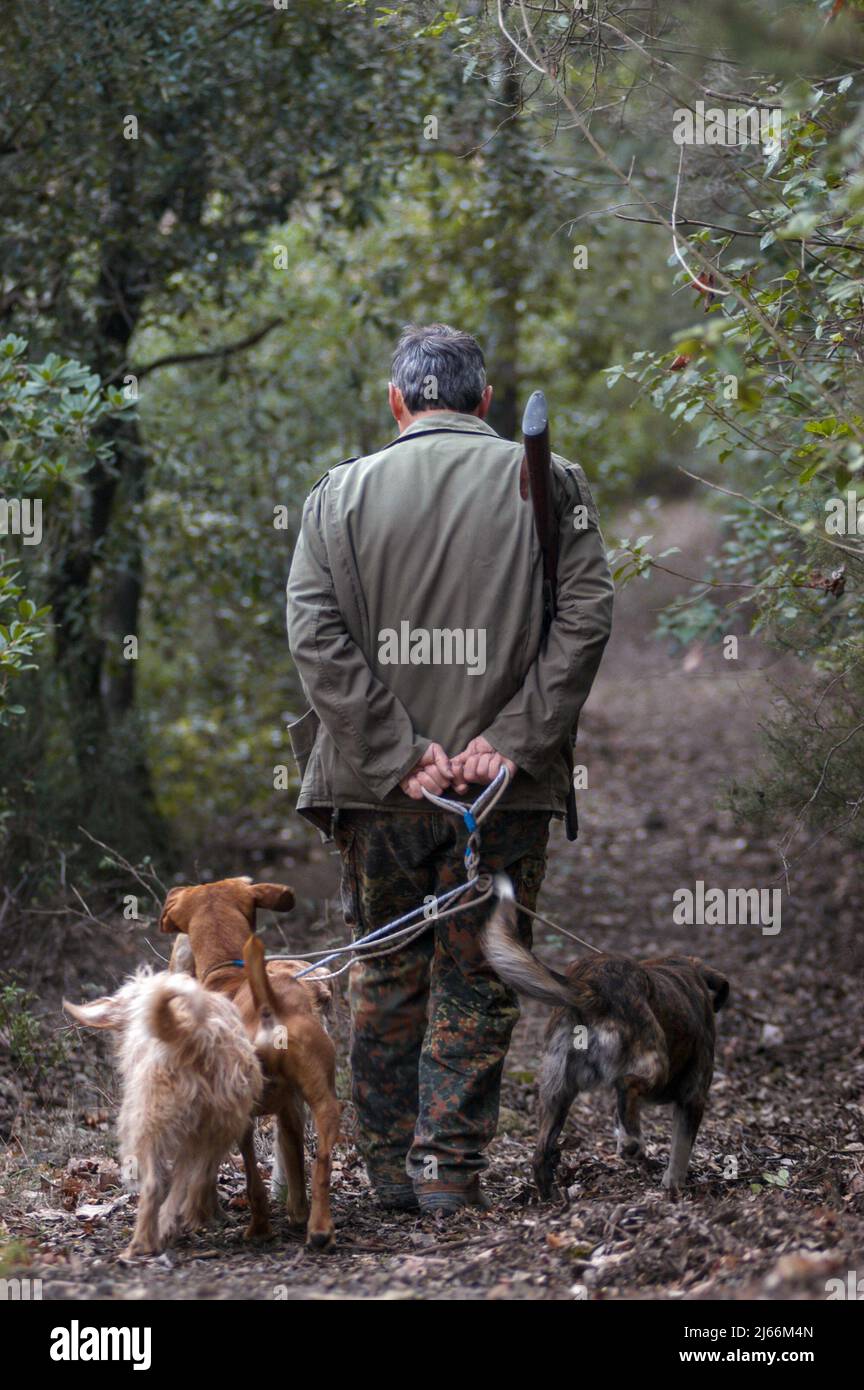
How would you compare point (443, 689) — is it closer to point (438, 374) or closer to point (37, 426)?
point (438, 374)

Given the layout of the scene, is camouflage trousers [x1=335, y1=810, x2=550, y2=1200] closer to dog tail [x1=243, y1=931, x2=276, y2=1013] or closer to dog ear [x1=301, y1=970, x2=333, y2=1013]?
dog ear [x1=301, y1=970, x2=333, y2=1013]

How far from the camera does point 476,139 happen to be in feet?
31.8

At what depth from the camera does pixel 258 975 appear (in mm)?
4297

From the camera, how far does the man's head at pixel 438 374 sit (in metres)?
5.02

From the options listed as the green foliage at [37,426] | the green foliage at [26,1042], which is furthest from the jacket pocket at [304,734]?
the green foliage at [26,1042]

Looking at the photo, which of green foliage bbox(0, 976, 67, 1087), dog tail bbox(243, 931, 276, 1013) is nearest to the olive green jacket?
dog tail bbox(243, 931, 276, 1013)

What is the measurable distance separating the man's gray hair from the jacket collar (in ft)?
0.10

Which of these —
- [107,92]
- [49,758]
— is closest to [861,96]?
[107,92]

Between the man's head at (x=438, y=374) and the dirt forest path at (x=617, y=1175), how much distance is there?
2673 mm

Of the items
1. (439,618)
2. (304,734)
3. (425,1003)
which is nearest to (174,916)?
(304,734)

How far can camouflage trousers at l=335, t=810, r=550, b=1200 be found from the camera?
4824 millimetres
